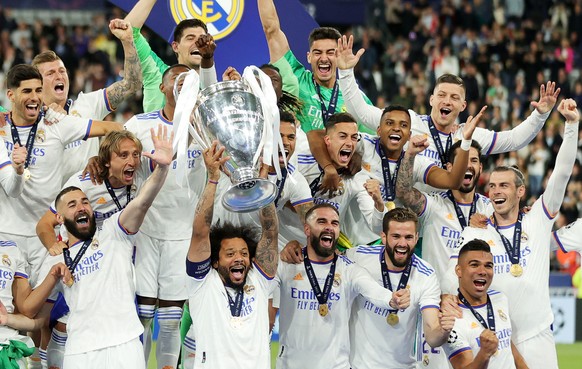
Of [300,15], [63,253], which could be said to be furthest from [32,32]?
[63,253]

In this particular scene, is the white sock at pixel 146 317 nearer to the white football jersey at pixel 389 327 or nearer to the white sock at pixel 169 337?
the white sock at pixel 169 337

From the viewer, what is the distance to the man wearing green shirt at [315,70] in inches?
389

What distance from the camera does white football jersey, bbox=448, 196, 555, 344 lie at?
29.8 feet

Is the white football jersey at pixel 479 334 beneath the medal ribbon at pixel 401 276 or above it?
beneath

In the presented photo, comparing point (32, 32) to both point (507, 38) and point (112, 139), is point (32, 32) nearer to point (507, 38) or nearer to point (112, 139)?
point (507, 38)

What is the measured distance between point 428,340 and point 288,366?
1.07 m

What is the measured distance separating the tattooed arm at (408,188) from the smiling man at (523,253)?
0.45 metres

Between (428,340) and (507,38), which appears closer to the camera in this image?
(428,340)

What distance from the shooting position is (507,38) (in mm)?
21891

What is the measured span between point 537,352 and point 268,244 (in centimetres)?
236

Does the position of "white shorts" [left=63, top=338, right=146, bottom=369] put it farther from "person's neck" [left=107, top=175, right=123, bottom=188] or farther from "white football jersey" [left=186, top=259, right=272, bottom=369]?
"person's neck" [left=107, top=175, right=123, bottom=188]

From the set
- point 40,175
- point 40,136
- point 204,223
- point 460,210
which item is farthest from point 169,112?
point 460,210

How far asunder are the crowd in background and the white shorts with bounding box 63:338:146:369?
10539 mm

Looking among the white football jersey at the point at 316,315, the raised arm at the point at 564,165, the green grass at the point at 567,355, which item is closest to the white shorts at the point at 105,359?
the white football jersey at the point at 316,315
